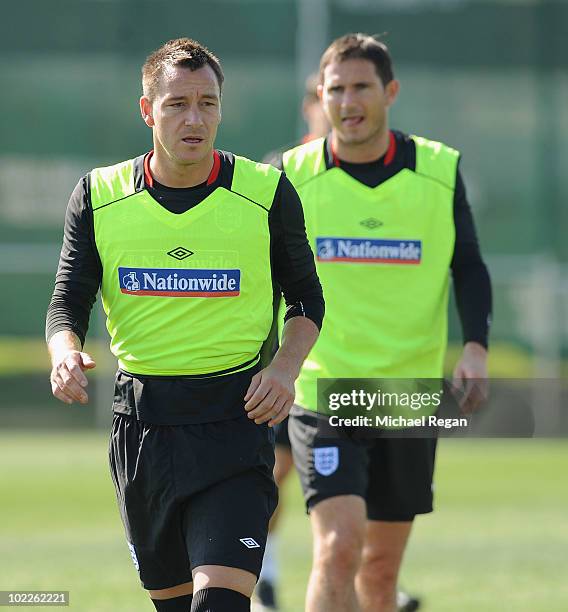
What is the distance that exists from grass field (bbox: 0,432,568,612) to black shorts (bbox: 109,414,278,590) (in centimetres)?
271

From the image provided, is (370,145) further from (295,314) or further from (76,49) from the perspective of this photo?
(76,49)

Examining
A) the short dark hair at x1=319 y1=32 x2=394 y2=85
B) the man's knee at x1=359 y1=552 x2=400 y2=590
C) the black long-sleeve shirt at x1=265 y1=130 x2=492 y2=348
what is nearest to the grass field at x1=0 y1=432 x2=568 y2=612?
the man's knee at x1=359 y1=552 x2=400 y2=590

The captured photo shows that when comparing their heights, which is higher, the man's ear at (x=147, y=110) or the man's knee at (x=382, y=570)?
the man's ear at (x=147, y=110)

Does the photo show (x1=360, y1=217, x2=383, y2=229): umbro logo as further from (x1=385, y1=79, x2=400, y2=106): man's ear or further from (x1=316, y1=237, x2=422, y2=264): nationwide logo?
(x1=385, y1=79, x2=400, y2=106): man's ear

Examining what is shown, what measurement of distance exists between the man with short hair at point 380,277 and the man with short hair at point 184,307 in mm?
1235

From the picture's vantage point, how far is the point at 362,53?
6289mm

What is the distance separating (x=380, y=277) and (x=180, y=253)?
1.58 m

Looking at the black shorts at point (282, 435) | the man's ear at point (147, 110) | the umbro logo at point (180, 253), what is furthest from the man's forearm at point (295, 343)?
the black shorts at point (282, 435)

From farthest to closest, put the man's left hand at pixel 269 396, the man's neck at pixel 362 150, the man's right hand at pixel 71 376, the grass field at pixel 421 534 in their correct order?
1. the grass field at pixel 421 534
2. the man's neck at pixel 362 150
3. the man's left hand at pixel 269 396
4. the man's right hand at pixel 71 376

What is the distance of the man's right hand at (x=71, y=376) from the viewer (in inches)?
168

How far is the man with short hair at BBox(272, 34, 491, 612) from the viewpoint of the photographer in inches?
239

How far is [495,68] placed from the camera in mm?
18625

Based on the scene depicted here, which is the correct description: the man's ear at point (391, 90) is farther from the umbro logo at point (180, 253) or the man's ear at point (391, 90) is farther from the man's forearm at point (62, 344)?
the man's forearm at point (62, 344)

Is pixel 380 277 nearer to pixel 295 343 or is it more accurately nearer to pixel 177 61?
pixel 295 343
